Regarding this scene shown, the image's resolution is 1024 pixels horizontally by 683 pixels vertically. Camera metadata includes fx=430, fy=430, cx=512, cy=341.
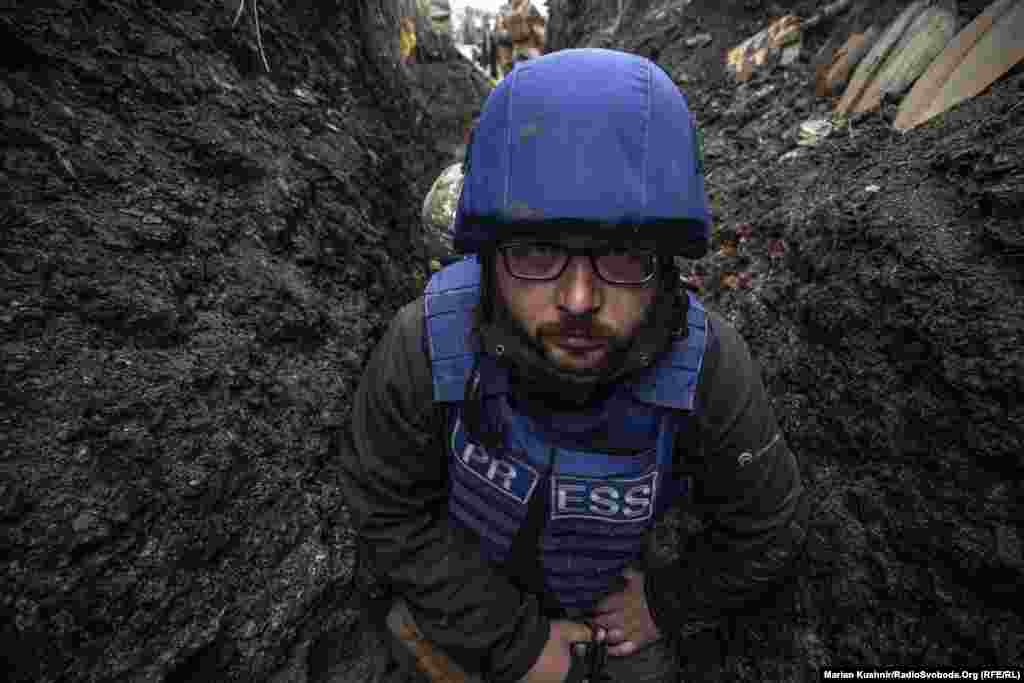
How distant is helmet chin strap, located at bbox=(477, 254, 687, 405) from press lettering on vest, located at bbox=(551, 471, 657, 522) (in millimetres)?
283

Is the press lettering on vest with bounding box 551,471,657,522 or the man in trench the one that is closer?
the man in trench

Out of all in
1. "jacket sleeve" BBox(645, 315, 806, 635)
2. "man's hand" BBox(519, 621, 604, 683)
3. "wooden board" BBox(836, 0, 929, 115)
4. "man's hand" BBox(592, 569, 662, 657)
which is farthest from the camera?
"wooden board" BBox(836, 0, 929, 115)

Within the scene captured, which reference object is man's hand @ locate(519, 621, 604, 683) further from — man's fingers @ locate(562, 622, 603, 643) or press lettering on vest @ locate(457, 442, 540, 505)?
press lettering on vest @ locate(457, 442, 540, 505)

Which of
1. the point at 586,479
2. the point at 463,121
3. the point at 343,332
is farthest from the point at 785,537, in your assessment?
the point at 463,121

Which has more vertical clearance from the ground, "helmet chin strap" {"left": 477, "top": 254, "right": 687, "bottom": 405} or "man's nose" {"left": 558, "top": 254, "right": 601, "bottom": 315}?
"man's nose" {"left": 558, "top": 254, "right": 601, "bottom": 315}

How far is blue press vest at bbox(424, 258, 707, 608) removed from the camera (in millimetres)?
1341

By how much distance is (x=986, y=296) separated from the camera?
1.35 m

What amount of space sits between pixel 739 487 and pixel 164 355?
1804mm

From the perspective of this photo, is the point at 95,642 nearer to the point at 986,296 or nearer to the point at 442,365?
the point at 442,365

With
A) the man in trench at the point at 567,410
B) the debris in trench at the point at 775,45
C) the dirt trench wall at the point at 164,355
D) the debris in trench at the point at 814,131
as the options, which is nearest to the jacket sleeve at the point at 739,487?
the man in trench at the point at 567,410

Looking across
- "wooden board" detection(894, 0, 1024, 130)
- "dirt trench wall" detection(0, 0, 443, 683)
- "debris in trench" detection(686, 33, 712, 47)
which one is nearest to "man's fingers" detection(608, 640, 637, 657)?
"dirt trench wall" detection(0, 0, 443, 683)

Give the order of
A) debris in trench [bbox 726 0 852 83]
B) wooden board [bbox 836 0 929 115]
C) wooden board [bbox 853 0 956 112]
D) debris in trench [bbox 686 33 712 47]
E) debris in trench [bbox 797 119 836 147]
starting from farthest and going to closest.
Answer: debris in trench [bbox 686 33 712 47], debris in trench [bbox 726 0 852 83], debris in trench [bbox 797 119 836 147], wooden board [bbox 836 0 929 115], wooden board [bbox 853 0 956 112]

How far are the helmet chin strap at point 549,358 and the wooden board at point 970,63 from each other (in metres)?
1.87

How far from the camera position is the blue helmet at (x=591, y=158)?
3.60 feet
